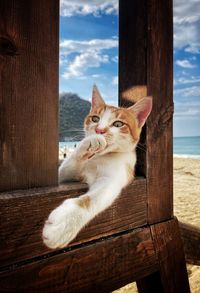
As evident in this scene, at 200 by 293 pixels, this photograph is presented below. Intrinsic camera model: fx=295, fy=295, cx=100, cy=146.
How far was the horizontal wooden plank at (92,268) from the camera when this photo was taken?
69cm

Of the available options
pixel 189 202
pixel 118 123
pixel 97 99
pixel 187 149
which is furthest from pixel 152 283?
pixel 187 149

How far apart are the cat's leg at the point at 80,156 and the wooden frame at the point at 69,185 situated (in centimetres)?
10

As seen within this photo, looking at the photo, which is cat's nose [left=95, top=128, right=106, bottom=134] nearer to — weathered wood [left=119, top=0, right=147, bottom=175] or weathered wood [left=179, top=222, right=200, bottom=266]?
weathered wood [left=119, top=0, right=147, bottom=175]

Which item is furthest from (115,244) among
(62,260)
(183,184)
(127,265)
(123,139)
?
(183,184)

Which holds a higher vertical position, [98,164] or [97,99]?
[97,99]

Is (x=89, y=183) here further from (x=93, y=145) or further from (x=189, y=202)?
(x=189, y=202)

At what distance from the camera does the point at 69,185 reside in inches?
32.6

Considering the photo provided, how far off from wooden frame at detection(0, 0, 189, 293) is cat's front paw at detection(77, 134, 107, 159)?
109mm

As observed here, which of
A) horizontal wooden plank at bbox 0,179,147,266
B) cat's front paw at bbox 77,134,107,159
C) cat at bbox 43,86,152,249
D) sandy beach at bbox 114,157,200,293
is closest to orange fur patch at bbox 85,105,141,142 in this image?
cat at bbox 43,86,152,249

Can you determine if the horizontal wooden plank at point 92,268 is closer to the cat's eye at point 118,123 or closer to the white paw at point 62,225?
the white paw at point 62,225

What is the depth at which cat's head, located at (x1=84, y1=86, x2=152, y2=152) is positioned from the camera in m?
0.94

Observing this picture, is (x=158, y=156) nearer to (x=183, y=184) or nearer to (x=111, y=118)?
(x=111, y=118)

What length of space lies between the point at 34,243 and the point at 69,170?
0.30 meters

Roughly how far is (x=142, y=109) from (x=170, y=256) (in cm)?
54
